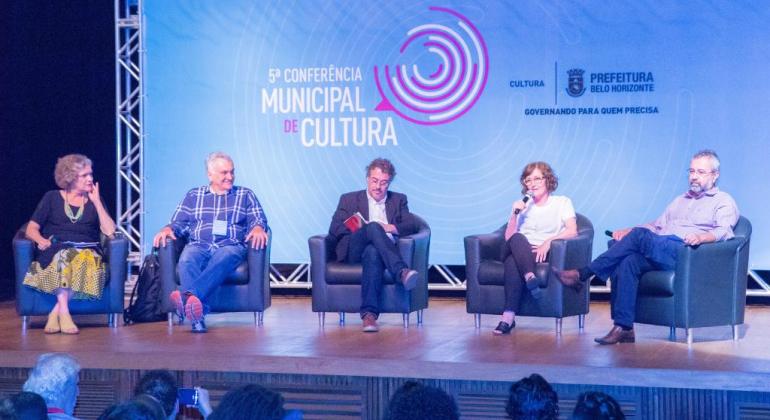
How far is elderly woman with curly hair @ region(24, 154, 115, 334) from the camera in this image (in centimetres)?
Result: 619

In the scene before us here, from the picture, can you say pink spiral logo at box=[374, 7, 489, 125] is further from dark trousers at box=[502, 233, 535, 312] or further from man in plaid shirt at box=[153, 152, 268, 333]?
dark trousers at box=[502, 233, 535, 312]

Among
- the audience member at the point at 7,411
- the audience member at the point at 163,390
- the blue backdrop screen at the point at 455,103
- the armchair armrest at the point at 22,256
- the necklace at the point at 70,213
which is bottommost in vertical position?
the audience member at the point at 163,390

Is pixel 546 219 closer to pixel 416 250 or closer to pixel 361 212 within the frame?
pixel 416 250

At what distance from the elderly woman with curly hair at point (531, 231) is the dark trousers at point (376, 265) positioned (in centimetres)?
64

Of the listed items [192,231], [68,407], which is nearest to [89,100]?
[192,231]

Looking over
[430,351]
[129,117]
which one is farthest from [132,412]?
[129,117]

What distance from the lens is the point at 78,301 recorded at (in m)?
6.32

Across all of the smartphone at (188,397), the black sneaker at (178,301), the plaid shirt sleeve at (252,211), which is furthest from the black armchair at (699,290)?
the smartphone at (188,397)

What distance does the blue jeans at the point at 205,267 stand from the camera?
6203mm

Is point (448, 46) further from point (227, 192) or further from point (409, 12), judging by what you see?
point (227, 192)

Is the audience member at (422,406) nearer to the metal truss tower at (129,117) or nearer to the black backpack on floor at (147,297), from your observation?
the black backpack on floor at (147,297)

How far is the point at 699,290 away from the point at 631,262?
375 millimetres

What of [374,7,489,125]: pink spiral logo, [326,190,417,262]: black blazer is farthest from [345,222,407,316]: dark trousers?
[374,7,489,125]: pink spiral logo

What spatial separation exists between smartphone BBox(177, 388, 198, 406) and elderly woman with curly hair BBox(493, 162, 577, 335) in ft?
9.10
